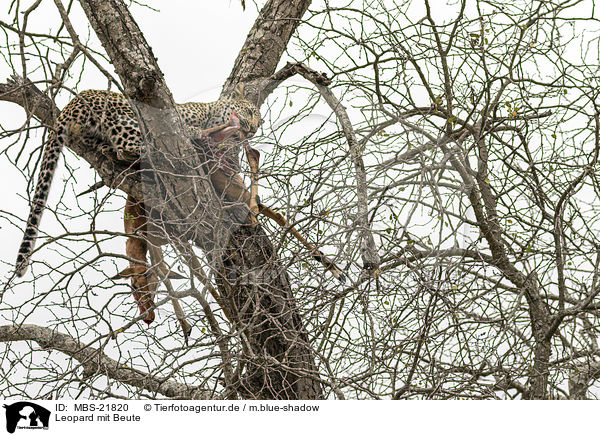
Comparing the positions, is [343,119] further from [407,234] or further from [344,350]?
[344,350]

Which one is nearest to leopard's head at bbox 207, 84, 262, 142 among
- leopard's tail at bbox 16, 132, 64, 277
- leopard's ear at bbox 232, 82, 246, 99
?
leopard's ear at bbox 232, 82, 246, 99

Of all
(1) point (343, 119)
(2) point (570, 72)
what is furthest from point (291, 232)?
(2) point (570, 72)

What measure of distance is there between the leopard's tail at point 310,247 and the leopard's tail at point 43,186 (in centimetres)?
128

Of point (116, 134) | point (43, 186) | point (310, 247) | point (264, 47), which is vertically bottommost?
point (310, 247)

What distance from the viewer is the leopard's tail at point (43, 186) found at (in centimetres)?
393

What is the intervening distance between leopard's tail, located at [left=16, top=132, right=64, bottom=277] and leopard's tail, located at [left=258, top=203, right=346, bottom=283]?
50.2 inches

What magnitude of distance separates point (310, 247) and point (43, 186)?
5.55ft

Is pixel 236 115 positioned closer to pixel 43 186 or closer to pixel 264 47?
pixel 264 47

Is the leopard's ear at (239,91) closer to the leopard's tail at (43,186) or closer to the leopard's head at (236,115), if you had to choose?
the leopard's head at (236,115)

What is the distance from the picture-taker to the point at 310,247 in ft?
12.5

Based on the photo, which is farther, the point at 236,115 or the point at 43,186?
the point at 236,115

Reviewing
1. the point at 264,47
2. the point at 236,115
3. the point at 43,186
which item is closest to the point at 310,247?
the point at 236,115

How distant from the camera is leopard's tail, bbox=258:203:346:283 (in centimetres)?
358
